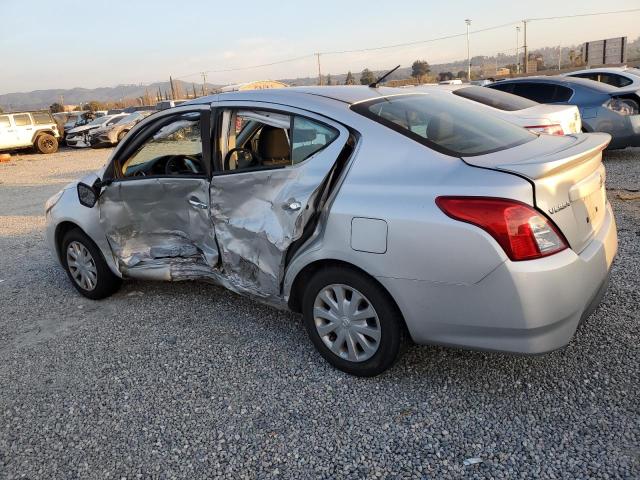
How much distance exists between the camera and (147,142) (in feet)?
13.3

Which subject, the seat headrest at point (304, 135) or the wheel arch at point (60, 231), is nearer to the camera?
the seat headrest at point (304, 135)

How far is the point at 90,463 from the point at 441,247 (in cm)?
195

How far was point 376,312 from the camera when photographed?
2.76m

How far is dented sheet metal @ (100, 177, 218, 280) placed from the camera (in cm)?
368

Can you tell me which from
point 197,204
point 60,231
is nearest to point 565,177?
point 197,204

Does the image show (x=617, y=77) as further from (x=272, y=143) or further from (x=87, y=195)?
(x=87, y=195)

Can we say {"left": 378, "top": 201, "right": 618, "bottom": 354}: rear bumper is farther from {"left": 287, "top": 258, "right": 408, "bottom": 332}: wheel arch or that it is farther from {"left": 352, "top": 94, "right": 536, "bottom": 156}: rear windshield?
{"left": 352, "top": 94, "right": 536, "bottom": 156}: rear windshield

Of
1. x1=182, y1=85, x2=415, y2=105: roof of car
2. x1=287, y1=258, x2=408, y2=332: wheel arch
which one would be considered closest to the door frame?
x1=182, y1=85, x2=415, y2=105: roof of car

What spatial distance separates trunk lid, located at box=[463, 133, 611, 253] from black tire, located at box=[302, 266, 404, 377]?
0.80 metres

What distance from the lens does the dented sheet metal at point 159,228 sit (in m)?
3.68

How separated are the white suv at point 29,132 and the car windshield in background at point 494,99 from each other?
20284 mm

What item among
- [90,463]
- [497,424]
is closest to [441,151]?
[497,424]

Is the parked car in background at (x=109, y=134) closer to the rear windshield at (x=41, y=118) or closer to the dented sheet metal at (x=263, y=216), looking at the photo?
the rear windshield at (x=41, y=118)

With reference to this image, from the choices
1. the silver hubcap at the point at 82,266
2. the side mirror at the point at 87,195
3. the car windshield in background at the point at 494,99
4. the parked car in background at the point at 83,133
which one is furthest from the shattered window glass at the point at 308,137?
the parked car in background at the point at 83,133
